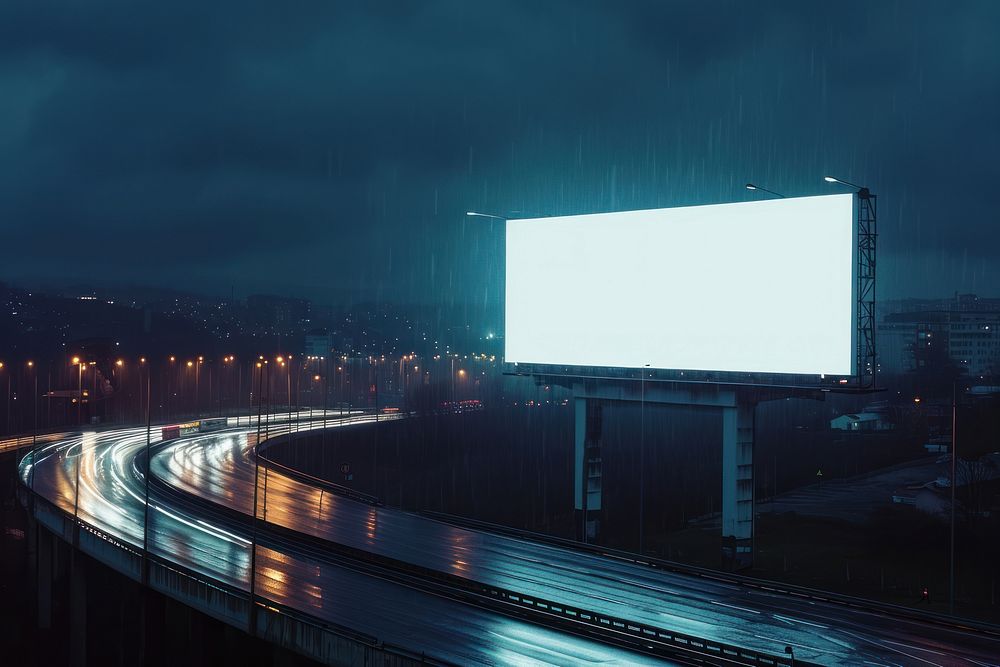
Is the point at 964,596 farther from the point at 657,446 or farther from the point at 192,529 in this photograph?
the point at 657,446

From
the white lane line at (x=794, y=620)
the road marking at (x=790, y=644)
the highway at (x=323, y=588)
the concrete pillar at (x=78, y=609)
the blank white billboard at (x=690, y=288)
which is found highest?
the blank white billboard at (x=690, y=288)

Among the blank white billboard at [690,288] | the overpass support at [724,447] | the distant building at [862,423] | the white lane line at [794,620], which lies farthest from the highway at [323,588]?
the distant building at [862,423]

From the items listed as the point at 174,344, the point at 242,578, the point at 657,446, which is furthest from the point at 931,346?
the point at 242,578

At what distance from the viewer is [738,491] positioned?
37.0 metres

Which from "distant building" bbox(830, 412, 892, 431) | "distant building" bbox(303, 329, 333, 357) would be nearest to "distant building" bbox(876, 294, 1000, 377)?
"distant building" bbox(830, 412, 892, 431)

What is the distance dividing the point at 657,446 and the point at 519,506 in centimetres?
4248

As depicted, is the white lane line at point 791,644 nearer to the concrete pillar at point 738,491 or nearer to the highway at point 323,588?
the highway at point 323,588

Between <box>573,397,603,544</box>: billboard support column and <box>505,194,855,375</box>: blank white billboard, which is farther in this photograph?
<box>573,397,603,544</box>: billboard support column

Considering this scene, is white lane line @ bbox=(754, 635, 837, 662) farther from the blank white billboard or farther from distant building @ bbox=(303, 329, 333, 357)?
distant building @ bbox=(303, 329, 333, 357)

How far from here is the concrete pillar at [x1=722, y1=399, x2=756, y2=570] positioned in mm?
36906

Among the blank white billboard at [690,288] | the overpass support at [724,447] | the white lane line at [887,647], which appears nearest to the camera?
the white lane line at [887,647]

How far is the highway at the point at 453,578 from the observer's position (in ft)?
73.2

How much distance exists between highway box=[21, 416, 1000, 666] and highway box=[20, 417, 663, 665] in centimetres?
7

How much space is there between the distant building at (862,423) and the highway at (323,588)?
88630 millimetres
